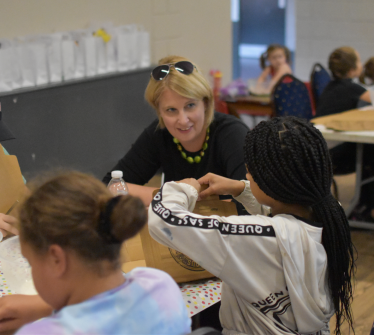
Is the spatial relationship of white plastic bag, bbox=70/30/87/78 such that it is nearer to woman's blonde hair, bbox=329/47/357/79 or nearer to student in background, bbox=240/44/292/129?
woman's blonde hair, bbox=329/47/357/79

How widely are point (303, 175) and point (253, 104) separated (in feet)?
11.7

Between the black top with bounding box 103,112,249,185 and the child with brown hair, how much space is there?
100 cm

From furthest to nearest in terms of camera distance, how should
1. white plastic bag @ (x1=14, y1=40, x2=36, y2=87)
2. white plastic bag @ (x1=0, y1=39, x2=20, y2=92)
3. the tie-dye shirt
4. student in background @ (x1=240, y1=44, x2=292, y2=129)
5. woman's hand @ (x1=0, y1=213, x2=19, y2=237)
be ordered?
student in background @ (x1=240, y1=44, x2=292, y2=129)
white plastic bag @ (x1=14, y1=40, x2=36, y2=87)
white plastic bag @ (x1=0, y1=39, x2=20, y2=92)
woman's hand @ (x1=0, y1=213, x2=19, y2=237)
the tie-dye shirt

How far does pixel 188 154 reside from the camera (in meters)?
1.94

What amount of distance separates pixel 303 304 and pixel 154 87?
1060 mm

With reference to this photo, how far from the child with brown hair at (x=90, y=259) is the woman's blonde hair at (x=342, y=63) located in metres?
3.35

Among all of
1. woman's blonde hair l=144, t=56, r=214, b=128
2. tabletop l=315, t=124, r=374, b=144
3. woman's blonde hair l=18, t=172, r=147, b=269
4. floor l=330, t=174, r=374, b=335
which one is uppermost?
woman's blonde hair l=144, t=56, r=214, b=128

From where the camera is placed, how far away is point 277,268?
107cm

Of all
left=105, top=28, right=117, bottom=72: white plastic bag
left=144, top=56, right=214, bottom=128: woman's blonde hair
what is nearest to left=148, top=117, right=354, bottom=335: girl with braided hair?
left=144, top=56, right=214, bottom=128: woman's blonde hair

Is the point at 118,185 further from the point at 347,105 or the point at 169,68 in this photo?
the point at 347,105

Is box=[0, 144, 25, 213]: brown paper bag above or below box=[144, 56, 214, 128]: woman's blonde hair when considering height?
below

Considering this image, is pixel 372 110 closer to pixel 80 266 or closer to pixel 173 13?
pixel 173 13

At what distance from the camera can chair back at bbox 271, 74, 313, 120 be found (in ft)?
12.3

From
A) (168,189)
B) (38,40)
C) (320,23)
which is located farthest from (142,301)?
(320,23)
